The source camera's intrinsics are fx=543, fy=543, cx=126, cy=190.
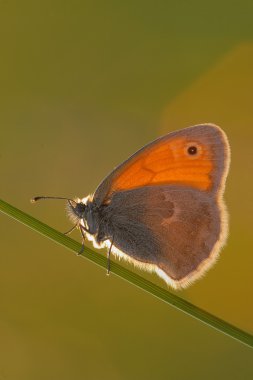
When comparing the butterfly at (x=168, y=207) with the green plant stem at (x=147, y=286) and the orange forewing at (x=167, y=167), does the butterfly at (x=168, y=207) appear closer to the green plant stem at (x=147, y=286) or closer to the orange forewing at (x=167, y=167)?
the orange forewing at (x=167, y=167)

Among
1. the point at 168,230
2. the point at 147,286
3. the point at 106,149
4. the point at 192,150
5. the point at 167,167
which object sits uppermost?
the point at 192,150

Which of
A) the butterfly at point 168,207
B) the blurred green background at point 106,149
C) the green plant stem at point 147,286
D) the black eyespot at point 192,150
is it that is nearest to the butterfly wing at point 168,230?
the butterfly at point 168,207

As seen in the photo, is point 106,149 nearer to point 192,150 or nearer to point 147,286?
point 192,150

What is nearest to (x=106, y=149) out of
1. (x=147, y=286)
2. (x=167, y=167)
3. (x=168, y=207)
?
(x=168, y=207)

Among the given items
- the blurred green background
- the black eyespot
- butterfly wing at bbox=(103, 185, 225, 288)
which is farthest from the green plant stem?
the blurred green background

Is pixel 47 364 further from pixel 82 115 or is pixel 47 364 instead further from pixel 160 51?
pixel 160 51

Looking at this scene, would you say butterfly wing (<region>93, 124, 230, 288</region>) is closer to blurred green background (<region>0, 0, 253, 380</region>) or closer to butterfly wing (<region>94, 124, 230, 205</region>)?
butterfly wing (<region>94, 124, 230, 205</region>)
